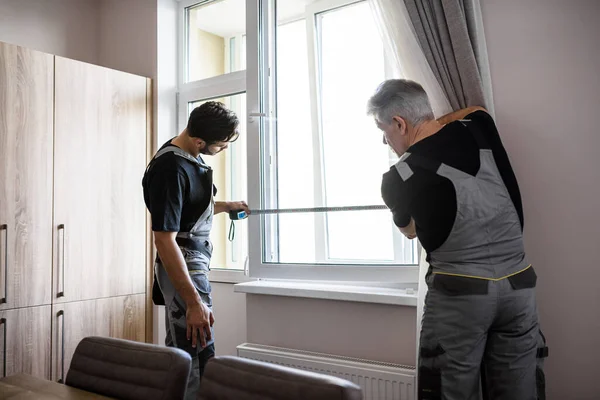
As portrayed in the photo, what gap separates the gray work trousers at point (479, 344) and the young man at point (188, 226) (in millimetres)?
770

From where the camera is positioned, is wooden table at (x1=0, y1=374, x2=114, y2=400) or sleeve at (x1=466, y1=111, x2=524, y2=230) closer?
wooden table at (x1=0, y1=374, x2=114, y2=400)

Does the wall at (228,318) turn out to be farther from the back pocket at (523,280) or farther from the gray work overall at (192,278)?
the back pocket at (523,280)

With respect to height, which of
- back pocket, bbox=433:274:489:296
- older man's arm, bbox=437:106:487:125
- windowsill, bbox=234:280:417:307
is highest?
older man's arm, bbox=437:106:487:125

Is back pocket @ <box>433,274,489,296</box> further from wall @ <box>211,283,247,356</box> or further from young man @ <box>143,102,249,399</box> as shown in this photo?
wall @ <box>211,283,247,356</box>

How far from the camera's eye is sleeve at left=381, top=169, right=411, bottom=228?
157 centimetres

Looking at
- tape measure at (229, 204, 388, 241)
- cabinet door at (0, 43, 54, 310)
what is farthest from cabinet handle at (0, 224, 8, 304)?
tape measure at (229, 204, 388, 241)

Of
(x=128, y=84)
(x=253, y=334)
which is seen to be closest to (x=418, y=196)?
(x=253, y=334)

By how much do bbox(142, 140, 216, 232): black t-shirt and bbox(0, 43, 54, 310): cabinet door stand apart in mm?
930

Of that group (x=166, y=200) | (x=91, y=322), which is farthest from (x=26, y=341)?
(x=166, y=200)

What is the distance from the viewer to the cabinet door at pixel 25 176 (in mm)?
2443

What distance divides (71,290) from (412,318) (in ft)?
5.57

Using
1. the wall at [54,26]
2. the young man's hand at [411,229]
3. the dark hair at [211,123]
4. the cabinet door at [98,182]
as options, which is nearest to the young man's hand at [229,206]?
the dark hair at [211,123]

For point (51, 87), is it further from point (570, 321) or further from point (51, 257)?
point (570, 321)

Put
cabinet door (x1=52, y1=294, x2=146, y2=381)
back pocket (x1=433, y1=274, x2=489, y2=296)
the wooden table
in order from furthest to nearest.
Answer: cabinet door (x1=52, y1=294, x2=146, y2=381), back pocket (x1=433, y1=274, x2=489, y2=296), the wooden table
